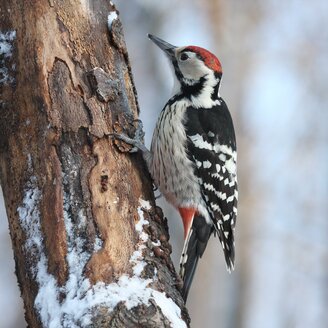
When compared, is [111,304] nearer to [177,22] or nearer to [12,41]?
[12,41]

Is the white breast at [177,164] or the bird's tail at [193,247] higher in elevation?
the white breast at [177,164]

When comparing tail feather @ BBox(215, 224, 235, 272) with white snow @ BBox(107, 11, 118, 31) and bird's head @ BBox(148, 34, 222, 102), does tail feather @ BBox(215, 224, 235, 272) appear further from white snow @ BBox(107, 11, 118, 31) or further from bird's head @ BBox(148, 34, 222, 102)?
white snow @ BBox(107, 11, 118, 31)

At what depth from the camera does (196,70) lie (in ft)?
17.9

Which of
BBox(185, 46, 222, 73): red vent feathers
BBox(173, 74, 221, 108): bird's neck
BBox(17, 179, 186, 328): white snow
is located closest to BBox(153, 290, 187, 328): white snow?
BBox(17, 179, 186, 328): white snow

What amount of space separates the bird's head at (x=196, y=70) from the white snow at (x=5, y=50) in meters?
1.65

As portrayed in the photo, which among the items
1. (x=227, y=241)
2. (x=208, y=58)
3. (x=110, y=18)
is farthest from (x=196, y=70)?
(x=227, y=241)

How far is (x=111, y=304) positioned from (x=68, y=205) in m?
0.60

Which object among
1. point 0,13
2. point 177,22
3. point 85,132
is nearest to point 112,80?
point 85,132

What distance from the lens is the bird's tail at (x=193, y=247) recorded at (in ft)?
15.5

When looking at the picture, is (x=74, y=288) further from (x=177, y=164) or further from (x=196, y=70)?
(x=196, y=70)

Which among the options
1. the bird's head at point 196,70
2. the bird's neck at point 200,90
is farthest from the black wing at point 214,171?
the bird's head at point 196,70

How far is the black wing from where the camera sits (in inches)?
196

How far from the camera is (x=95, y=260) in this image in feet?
11.5

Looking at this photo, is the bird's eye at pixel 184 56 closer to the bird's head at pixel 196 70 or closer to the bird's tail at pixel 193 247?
the bird's head at pixel 196 70
